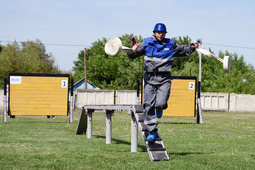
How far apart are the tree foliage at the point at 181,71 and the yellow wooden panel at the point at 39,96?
3760 cm

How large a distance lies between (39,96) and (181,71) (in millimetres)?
45110

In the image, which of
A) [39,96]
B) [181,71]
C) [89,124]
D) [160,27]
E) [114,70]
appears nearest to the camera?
[160,27]

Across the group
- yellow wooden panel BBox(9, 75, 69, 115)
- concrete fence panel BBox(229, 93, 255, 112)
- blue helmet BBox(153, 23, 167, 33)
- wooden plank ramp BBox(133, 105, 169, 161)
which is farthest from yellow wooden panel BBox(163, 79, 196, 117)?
concrete fence panel BBox(229, 93, 255, 112)

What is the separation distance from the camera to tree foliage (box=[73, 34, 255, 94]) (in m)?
57.5

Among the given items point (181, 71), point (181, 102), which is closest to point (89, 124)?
point (181, 102)

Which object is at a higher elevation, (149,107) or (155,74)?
(155,74)

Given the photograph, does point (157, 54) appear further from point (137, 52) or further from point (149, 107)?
point (149, 107)

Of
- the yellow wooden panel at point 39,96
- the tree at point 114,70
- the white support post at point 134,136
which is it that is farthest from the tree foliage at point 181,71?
the white support post at point 134,136

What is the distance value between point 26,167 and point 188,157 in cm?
282

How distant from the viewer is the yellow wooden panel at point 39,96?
813 inches

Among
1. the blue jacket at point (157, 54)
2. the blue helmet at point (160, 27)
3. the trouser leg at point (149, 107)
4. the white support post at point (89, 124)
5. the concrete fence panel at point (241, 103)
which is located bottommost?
the concrete fence panel at point (241, 103)

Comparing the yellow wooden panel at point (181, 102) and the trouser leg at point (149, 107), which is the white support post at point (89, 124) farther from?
the yellow wooden panel at point (181, 102)

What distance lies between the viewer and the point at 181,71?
211ft

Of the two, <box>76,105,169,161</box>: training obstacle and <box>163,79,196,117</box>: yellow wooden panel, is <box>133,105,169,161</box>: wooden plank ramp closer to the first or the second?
<box>76,105,169,161</box>: training obstacle
